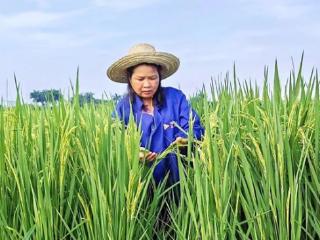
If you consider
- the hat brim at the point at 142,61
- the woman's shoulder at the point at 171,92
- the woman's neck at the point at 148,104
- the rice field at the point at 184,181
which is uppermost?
the hat brim at the point at 142,61

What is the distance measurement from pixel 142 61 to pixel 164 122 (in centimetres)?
26

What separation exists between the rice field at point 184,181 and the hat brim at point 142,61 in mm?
501

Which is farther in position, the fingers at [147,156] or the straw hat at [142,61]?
the straw hat at [142,61]

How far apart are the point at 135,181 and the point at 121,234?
147mm

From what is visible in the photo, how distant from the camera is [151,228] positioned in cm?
184

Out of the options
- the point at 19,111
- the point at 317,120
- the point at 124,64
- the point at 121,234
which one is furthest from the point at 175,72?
the point at 121,234

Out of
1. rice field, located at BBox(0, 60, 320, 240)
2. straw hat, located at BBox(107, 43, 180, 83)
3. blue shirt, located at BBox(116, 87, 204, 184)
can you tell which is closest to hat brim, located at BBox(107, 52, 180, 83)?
straw hat, located at BBox(107, 43, 180, 83)

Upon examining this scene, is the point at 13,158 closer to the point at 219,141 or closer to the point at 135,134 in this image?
the point at 135,134

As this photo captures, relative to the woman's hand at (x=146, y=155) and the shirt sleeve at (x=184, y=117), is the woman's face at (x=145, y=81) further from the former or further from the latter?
the woman's hand at (x=146, y=155)

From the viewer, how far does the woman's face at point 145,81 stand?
2508 mm

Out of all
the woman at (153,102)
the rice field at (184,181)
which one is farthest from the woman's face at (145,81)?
the rice field at (184,181)

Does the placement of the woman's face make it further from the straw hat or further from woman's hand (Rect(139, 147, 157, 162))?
woman's hand (Rect(139, 147, 157, 162))

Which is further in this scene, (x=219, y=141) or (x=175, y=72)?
(x=175, y=72)

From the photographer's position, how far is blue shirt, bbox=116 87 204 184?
245 cm
